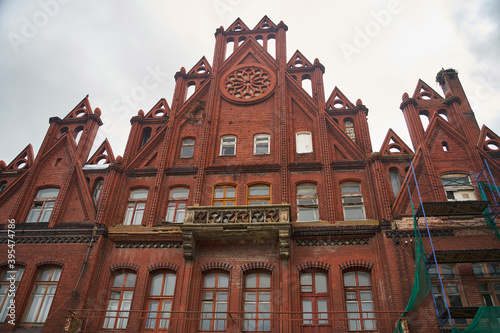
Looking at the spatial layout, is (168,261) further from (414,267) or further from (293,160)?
(414,267)

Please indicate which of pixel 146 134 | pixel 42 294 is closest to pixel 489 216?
pixel 146 134

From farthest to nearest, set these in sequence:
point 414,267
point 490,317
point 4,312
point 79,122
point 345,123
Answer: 1. point 79,122
2. point 345,123
3. point 4,312
4. point 414,267
5. point 490,317

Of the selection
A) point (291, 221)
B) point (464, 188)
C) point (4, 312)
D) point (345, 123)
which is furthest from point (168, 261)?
point (464, 188)

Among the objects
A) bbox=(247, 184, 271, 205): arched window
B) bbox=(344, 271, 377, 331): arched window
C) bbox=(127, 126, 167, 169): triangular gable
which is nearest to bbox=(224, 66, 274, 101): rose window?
bbox=(127, 126, 167, 169): triangular gable

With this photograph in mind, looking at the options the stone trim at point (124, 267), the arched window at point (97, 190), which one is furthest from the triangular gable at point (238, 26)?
the stone trim at point (124, 267)

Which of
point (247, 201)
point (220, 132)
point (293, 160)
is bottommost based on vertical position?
point (247, 201)

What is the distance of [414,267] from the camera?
16844 millimetres

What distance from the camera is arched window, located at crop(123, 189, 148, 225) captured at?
20.7 meters

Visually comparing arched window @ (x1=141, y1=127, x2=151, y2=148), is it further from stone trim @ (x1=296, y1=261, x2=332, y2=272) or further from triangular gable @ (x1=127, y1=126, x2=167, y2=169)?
stone trim @ (x1=296, y1=261, x2=332, y2=272)

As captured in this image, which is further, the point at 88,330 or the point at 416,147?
the point at 416,147

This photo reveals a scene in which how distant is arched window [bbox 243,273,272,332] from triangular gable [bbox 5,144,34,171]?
1468 cm

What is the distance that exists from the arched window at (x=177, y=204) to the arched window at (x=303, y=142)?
6468 millimetres

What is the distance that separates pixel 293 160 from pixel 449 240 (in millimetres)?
8196

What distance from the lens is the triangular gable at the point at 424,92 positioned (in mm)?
23095
